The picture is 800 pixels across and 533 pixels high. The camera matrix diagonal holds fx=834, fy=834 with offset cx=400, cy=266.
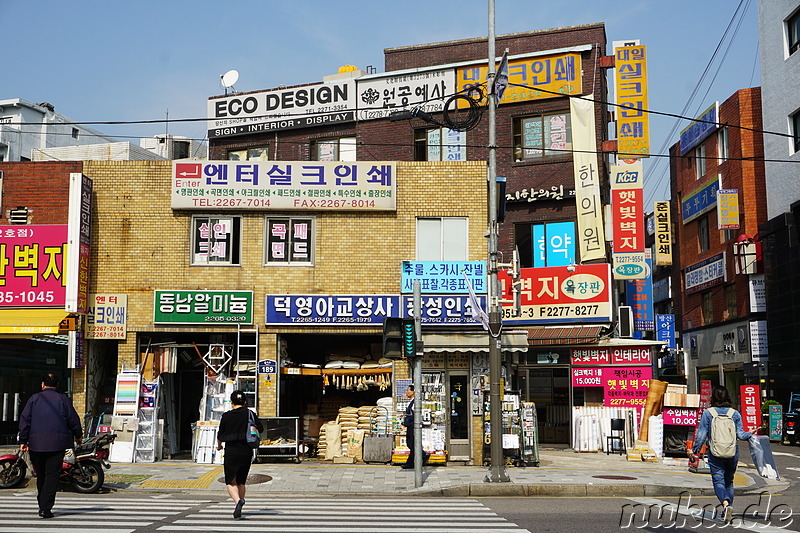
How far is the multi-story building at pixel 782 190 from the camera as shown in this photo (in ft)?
103

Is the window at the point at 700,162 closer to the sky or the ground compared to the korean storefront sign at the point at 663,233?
closer to the sky

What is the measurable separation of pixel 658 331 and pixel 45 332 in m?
32.6

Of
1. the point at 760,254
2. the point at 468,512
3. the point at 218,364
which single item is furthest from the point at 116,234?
the point at 760,254

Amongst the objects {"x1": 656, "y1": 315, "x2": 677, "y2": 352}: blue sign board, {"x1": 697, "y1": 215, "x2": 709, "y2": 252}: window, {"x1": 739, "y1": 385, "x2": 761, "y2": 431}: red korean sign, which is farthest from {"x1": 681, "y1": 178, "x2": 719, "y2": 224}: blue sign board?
{"x1": 739, "y1": 385, "x2": 761, "y2": 431}: red korean sign

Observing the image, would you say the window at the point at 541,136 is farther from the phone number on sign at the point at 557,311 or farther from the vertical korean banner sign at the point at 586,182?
the phone number on sign at the point at 557,311

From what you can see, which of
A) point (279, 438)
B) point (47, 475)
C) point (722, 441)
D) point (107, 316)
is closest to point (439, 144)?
point (279, 438)

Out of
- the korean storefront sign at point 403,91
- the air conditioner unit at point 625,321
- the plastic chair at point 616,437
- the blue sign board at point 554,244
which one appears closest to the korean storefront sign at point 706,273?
the air conditioner unit at point 625,321

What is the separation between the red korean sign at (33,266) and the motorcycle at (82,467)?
5533 millimetres

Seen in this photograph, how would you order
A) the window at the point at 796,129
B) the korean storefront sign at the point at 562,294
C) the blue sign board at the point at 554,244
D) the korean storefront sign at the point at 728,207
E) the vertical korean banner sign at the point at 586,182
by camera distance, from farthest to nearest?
the korean storefront sign at the point at 728,207
the window at the point at 796,129
the blue sign board at the point at 554,244
the vertical korean banner sign at the point at 586,182
the korean storefront sign at the point at 562,294

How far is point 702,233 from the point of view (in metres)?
43.2

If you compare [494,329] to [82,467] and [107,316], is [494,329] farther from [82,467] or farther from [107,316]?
[107,316]

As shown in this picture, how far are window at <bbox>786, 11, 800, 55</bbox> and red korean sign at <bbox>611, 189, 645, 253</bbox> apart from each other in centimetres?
1051

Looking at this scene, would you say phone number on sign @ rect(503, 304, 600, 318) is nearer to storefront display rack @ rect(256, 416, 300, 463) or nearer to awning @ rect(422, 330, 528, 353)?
awning @ rect(422, 330, 528, 353)

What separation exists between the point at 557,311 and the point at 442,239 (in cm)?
809
